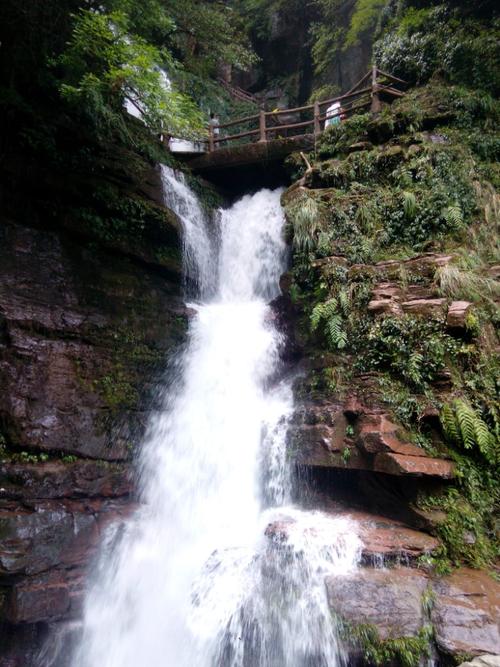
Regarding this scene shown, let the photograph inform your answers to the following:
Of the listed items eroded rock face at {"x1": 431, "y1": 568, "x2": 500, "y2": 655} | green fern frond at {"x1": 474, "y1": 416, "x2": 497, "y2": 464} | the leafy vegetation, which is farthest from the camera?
the leafy vegetation

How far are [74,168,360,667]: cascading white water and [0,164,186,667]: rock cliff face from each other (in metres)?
0.54

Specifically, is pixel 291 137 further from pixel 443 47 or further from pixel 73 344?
pixel 73 344

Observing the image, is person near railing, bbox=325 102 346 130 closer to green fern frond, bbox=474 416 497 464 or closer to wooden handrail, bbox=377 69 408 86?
wooden handrail, bbox=377 69 408 86

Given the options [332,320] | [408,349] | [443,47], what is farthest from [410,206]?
[443,47]

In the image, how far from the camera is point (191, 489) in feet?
24.1

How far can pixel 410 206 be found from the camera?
351 inches

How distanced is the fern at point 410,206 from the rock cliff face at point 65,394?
5.64m

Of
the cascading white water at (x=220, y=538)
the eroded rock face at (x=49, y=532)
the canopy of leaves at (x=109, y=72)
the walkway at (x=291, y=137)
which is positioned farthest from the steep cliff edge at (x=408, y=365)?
the canopy of leaves at (x=109, y=72)

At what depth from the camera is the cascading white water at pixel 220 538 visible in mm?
4941

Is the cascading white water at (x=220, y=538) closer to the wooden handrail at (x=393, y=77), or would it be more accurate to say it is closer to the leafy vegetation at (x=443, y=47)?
the wooden handrail at (x=393, y=77)

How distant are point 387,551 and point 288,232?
747cm

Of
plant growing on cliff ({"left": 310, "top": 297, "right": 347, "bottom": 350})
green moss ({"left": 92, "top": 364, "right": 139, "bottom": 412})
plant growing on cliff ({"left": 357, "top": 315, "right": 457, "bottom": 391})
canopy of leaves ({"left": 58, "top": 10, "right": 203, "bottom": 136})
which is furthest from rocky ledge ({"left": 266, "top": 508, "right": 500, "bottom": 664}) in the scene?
canopy of leaves ({"left": 58, "top": 10, "right": 203, "bottom": 136})

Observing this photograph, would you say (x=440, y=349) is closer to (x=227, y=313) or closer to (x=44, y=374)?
(x=227, y=313)

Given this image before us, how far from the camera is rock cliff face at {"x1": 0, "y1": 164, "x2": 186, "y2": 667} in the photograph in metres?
5.75
